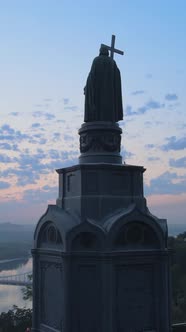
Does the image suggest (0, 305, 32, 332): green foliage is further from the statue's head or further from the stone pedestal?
the statue's head

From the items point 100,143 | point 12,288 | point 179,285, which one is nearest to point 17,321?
point 179,285

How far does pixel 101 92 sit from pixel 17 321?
54.6 ft

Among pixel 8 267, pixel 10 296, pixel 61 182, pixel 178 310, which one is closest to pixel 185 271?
pixel 178 310

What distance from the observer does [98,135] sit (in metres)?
11.7

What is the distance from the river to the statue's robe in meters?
51.8

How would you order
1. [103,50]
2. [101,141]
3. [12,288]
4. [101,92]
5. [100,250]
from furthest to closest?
[12,288] < [103,50] < [101,92] < [101,141] < [100,250]

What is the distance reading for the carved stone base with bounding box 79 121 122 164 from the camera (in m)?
11.5

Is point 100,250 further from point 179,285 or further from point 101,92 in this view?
point 179,285

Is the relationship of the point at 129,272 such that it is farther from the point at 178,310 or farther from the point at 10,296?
the point at 10,296

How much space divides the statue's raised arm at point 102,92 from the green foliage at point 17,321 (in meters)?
14.9

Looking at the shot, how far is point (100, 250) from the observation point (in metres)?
10.3

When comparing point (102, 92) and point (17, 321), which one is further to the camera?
point (17, 321)

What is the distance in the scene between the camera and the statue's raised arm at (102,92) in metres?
11.9

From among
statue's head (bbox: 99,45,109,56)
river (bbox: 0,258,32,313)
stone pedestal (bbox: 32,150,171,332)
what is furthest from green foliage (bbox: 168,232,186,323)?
river (bbox: 0,258,32,313)
